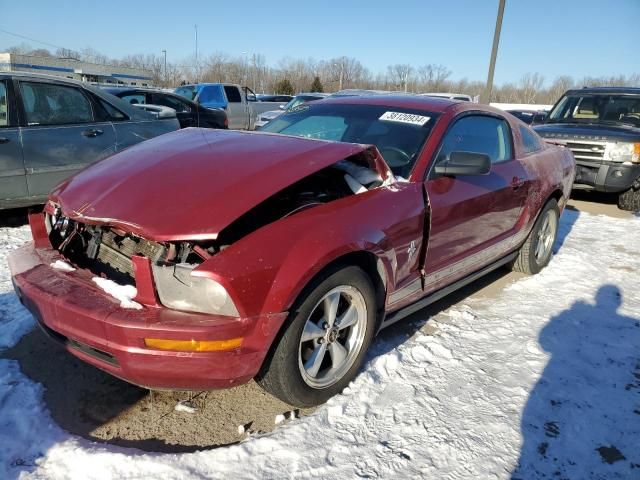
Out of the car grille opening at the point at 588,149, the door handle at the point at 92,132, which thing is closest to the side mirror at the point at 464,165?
the door handle at the point at 92,132

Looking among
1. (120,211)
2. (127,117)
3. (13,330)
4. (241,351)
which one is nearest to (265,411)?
(241,351)

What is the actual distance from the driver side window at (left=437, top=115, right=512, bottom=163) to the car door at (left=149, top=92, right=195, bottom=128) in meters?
7.43

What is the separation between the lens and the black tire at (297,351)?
2.18 m

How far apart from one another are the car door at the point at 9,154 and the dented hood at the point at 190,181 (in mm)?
2335

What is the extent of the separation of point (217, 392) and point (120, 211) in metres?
1.08

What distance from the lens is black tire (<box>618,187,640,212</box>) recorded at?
771 cm

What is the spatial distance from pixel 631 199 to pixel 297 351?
24.9 ft

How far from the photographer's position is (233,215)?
2137 millimetres

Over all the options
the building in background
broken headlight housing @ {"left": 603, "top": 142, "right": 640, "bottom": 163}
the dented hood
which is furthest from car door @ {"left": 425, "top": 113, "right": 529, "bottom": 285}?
the building in background

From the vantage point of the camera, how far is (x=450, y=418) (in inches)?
96.2

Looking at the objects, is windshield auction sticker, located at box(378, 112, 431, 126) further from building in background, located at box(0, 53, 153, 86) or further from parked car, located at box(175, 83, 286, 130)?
building in background, located at box(0, 53, 153, 86)

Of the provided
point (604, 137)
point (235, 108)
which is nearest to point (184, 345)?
point (604, 137)

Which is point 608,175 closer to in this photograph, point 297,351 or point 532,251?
point 532,251

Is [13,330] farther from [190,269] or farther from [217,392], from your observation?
[190,269]
